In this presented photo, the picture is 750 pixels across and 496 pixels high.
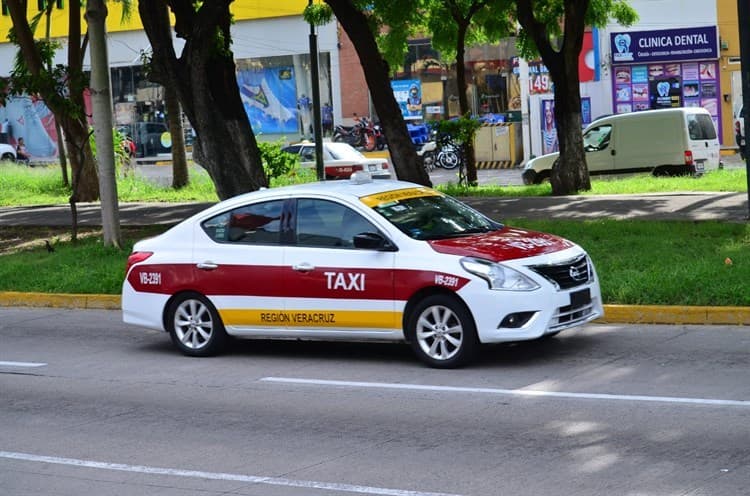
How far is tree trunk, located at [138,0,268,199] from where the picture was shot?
60.0 ft

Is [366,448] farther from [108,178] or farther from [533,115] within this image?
[533,115]

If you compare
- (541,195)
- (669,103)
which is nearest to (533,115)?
(669,103)

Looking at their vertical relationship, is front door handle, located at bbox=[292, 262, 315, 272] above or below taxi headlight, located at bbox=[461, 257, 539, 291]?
above

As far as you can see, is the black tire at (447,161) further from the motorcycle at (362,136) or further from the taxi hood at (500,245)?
the taxi hood at (500,245)

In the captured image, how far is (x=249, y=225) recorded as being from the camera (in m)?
11.1

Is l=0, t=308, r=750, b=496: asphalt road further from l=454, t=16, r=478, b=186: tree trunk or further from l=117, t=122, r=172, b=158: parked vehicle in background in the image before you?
l=117, t=122, r=172, b=158: parked vehicle in background

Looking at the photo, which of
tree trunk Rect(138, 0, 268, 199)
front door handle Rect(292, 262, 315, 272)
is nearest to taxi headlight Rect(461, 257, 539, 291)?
front door handle Rect(292, 262, 315, 272)

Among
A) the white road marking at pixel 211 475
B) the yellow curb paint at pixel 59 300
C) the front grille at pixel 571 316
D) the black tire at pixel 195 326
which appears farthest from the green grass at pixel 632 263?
the white road marking at pixel 211 475

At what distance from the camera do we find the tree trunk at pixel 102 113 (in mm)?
17484

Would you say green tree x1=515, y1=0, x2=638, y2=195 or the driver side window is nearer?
green tree x1=515, y1=0, x2=638, y2=195

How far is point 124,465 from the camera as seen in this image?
7.56 m

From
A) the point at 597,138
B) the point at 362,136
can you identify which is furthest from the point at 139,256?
the point at 362,136

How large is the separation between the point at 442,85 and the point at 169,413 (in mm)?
41048

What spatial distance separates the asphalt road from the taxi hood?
968mm
